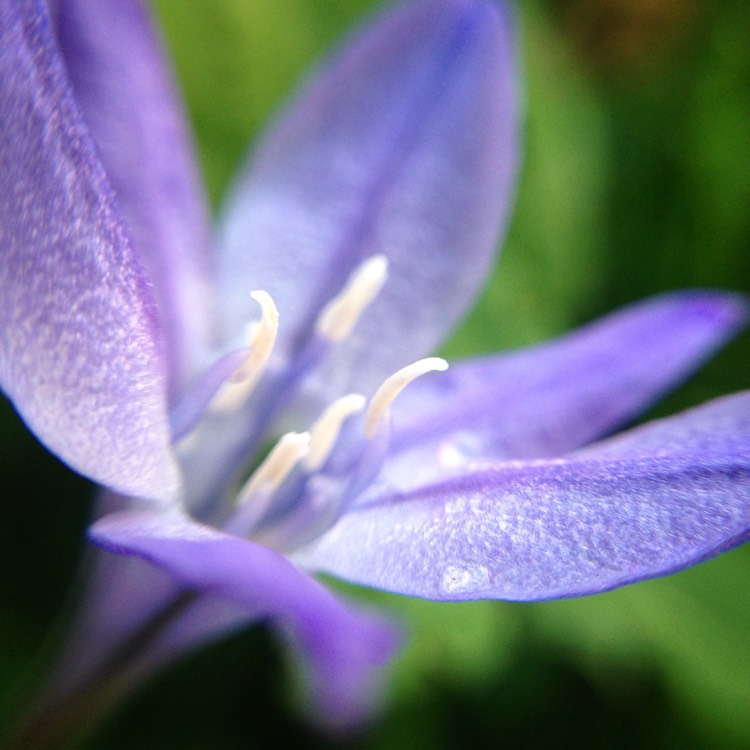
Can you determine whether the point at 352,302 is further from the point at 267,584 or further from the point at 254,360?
the point at 267,584

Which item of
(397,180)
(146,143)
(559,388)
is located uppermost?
(146,143)

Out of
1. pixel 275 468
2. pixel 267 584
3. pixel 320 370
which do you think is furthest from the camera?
pixel 320 370

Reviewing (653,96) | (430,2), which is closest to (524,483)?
(430,2)

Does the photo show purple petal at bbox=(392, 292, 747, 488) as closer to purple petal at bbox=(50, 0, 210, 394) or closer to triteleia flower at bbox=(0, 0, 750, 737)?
triteleia flower at bbox=(0, 0, 750, 737)

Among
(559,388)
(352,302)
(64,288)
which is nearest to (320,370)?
(352,302)

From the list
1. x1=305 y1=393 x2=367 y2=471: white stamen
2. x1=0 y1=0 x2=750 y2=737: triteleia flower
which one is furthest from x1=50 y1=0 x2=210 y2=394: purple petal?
x1=305 y1=393 x2=367 y2=471: white stamen

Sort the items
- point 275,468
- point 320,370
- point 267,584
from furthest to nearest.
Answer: point 320,370 → point 275,468 → point 267,584

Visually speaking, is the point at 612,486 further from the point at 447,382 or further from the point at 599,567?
the point at 447,382
